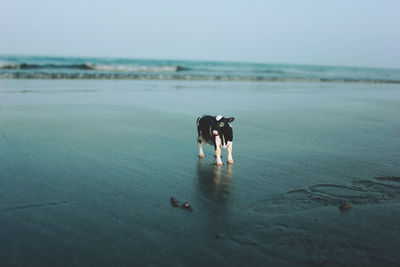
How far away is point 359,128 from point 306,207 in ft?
23.4

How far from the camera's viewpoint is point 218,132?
676 cm

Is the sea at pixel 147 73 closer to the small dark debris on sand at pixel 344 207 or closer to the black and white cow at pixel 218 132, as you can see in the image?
the black and white cow at pixel 218 132

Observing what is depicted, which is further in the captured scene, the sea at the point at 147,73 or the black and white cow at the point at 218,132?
the sea at the point at 147,73

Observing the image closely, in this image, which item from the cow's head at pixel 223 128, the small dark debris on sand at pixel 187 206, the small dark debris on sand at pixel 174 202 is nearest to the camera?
the small dark debris on sand at pixel 187 206

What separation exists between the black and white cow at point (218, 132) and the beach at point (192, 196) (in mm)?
390

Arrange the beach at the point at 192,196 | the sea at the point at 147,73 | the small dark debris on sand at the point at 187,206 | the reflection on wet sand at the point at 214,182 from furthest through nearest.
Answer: the sea at the point at 147,73, the reflection on wet sand at the point at 214,182, the small dark debris on sand at the point at 187,206, the beach at the point at 192,196

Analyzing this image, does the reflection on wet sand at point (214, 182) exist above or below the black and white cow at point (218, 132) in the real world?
below

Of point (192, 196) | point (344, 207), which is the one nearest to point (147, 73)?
point (192, 196)

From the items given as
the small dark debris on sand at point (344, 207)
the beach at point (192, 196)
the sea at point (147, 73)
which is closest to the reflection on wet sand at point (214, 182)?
A: the beach at point (192, 196)

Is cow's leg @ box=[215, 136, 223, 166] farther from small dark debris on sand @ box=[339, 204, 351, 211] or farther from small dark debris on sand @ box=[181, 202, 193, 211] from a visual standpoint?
small dark debris on sand @ box=[339, 204, 351, 211]

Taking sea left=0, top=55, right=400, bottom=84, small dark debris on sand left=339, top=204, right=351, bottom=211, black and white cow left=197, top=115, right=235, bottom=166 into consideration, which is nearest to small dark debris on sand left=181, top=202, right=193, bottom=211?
small dark debris on sand left=339, top=204, right=351, bottom=211

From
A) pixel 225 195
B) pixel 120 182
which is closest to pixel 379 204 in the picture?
pixel 225 195

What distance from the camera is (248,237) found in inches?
156

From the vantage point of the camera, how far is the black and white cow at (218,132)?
22.1 feet
